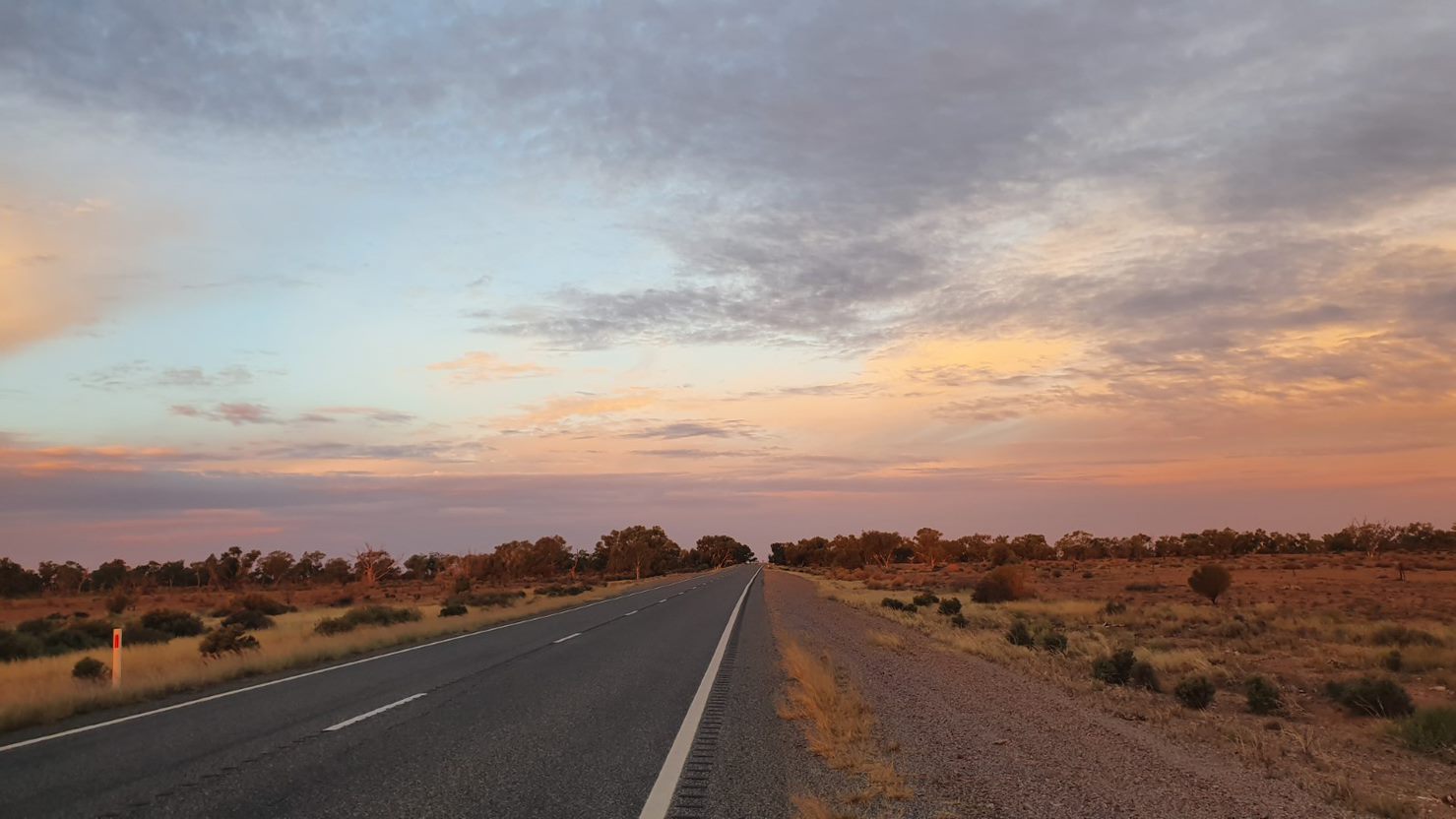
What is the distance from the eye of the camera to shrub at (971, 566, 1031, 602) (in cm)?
4569

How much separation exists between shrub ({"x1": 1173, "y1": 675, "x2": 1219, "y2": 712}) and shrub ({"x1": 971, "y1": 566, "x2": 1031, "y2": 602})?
3218cm

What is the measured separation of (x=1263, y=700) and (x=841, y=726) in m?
7.99

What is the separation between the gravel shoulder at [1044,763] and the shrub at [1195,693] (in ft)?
6.17

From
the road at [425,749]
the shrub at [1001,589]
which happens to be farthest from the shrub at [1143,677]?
the shrub at [1001,589]

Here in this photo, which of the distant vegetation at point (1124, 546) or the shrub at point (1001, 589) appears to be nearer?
the shrub at point (1001, 589)

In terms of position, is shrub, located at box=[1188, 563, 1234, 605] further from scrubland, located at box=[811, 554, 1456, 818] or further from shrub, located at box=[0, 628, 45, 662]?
shrub, located at box=[0, 628, 45, 662]

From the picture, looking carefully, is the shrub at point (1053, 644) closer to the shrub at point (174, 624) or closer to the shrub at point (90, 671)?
the shrub at point (90, 671)

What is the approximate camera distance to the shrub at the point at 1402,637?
69.0 feet

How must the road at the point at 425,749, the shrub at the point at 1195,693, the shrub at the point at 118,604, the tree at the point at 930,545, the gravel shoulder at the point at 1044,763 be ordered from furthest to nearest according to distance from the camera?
the tree at the point at 930,545, the shrub at the point at 118,604, the shrub at the point at 1195,693, the gravel shoulder at the point at 1044,763, the road at the point at 425,749

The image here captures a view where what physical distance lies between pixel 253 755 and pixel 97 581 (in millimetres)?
106658

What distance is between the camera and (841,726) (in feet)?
30.9

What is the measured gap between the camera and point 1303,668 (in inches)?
725

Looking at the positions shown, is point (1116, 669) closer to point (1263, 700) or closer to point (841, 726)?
point (1263, 700)

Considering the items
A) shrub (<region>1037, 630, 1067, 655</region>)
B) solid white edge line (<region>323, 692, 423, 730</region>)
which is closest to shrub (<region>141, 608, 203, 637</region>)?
solid white edge line (<region>323, 692, 423, 730</region>)
